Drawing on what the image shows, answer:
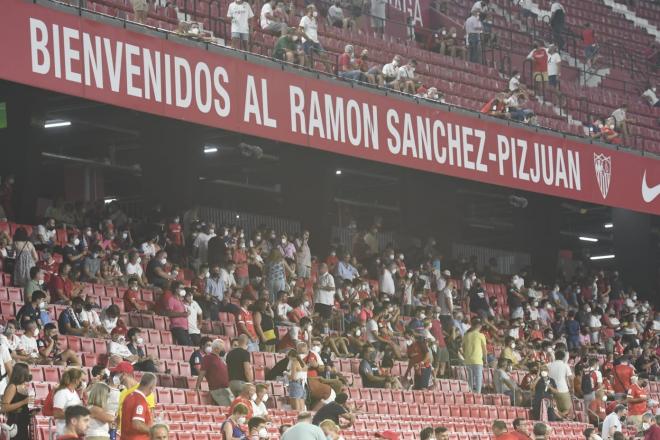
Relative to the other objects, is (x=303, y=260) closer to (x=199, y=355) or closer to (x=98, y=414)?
(x=199, y=355)

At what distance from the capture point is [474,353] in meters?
22.1

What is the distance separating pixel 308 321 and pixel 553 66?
46.7 ft

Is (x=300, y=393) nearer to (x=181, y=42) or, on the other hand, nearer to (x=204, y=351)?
(x=204, y=351)

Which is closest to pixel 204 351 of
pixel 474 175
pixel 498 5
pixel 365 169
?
pixel 474 175

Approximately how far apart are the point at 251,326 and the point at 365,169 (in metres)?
9.94

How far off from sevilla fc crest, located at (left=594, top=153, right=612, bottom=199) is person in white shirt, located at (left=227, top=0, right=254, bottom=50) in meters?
8.53

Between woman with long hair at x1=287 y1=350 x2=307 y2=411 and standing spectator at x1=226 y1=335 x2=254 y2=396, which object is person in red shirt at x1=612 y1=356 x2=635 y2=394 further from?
standing spectator at x1=226 y1=335 x2=254 y2=396

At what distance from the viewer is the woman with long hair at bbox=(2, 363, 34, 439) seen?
12.9 meters

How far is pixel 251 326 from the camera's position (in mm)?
19969

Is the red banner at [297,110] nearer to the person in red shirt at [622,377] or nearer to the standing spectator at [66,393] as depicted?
the person in red shirt at [622,377]

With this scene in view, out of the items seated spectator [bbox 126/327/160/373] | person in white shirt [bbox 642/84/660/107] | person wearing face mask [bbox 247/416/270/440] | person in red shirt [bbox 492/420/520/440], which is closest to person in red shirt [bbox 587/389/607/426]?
seated spectator [bbox 126/327/160/373]

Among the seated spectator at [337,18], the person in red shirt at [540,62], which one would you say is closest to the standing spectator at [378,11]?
the seated spectator at [337,18]

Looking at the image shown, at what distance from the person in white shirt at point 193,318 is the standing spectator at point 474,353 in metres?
4.73

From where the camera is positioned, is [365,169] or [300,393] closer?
[300,393]
